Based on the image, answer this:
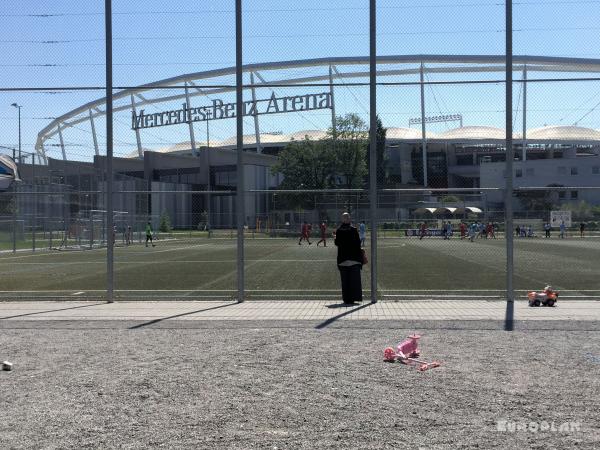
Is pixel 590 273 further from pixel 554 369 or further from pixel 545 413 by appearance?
pixel 545 413

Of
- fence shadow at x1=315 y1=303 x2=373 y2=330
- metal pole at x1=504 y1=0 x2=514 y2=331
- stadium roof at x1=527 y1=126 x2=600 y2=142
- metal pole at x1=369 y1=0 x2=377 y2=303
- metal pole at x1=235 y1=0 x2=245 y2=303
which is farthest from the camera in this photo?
stadium roof at x1=527 y1=126 x2=600 y2=142

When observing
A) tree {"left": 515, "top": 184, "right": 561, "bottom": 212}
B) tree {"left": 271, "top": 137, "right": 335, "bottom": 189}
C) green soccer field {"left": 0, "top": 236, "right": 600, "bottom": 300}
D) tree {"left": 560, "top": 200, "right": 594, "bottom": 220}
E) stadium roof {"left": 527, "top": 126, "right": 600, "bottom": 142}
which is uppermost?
stadium roof {"left": 527, "top": 126, "right": 600, "bottom": 142}

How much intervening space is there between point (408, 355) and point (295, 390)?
72.1 inches

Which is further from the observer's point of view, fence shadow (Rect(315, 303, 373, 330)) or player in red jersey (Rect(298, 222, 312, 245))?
player in red jersey (Rect(298, 222, 312, 245))

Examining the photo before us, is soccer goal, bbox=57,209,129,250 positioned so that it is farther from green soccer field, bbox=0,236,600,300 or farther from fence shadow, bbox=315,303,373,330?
fence shadow, bbox=315,303,373,330

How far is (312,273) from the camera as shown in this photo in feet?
62.0

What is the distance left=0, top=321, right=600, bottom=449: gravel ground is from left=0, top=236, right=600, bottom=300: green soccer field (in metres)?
4.89

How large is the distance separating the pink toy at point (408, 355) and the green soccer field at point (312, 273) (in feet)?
18.1

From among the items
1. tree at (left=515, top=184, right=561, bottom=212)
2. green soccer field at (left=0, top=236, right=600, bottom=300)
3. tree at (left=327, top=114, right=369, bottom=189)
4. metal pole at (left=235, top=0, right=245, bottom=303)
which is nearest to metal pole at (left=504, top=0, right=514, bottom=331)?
green soccer field at (left=0, top=236, right=600, bottom=300)

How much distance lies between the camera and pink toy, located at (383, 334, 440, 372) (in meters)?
6.87

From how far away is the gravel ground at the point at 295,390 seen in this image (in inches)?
187

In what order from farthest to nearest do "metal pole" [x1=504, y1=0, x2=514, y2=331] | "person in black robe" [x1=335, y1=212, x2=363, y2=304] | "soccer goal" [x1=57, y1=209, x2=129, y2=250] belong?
"soccer goal" [x1=57, y1=209, x2=129, y2=250], "person in black robe" [x1=335, y1=212, x2=363, y2=304], "metal pole" [x1=504, y1=0, x2=514, y2=331]

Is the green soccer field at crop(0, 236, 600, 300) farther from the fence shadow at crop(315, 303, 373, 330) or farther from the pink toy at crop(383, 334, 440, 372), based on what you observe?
the pink toy at crop(383, 334, 440, 372)

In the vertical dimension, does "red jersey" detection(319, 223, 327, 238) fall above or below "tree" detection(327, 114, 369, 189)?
below
